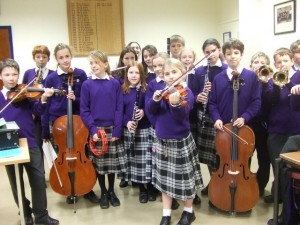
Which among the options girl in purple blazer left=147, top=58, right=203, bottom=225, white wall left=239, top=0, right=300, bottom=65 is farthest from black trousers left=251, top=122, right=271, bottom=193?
white wall left=239, top=0, right=300, bottom=65

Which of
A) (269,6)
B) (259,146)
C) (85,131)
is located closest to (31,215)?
(85,131)

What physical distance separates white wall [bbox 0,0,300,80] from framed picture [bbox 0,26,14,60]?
0.20 ft

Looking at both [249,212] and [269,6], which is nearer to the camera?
[249,212]

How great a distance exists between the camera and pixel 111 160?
8.52ft

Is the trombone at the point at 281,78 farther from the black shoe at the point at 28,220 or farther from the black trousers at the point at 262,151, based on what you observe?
the black shoe at the point at 28,220

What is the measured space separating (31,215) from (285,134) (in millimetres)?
1950

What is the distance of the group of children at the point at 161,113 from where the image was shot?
7.23 ft

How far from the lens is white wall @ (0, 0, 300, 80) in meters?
4.23

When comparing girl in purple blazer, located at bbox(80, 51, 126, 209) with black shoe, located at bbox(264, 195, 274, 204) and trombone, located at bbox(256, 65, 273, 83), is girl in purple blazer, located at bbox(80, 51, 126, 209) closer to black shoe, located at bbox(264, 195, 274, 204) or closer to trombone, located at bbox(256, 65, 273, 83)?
trombone, located at bbox(256, 65, 273, 83)

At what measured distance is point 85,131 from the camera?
2.51 m

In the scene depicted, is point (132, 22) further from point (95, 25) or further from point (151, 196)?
point (151, 196)

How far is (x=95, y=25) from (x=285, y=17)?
2.58 m

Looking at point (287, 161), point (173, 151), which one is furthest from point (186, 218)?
point (287, 161)

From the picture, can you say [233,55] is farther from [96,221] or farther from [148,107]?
[96,221]
